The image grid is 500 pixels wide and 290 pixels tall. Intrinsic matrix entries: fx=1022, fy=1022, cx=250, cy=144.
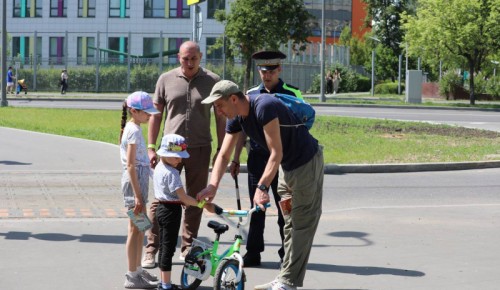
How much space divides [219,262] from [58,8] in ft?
222

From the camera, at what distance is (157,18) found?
2859 inches

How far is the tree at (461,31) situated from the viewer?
153 ft

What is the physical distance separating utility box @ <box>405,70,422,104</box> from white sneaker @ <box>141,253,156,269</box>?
41403 mm

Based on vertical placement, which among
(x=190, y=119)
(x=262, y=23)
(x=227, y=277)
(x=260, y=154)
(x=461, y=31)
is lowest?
(x=227, y=277)

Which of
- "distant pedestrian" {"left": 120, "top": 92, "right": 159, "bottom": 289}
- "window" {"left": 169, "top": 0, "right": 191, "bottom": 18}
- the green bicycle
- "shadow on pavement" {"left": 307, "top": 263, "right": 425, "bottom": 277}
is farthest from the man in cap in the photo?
"window" {"left": 169, "top": 0, "right": 191, "bottom": 18}

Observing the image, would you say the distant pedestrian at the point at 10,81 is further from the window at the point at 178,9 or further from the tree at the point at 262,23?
the window at the point at 178,9

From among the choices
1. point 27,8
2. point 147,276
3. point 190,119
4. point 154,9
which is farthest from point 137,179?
point 27,8

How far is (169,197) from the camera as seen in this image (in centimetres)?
724

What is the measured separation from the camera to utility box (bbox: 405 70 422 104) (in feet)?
160

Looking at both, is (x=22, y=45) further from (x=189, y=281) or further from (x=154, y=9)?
(x=189, y=281)

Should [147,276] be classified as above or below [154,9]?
below

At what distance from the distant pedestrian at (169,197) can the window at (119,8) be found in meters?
66.2

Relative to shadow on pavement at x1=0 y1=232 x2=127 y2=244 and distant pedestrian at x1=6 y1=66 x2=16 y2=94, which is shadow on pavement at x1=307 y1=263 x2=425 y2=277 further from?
distant pedestrian at x1=6 y1=66 x2=16 y2=94

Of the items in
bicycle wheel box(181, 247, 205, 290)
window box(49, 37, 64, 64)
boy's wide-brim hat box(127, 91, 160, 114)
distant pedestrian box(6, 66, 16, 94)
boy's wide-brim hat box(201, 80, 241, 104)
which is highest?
window box(49, 37, 64, 64)
